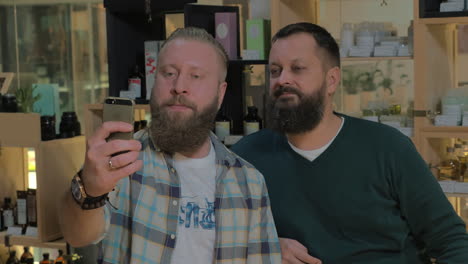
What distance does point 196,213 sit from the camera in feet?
6.00

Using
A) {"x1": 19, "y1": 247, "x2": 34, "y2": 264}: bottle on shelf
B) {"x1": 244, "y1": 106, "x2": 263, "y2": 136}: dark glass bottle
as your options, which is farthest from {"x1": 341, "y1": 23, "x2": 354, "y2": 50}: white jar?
{"x1": 19, "y1": 247, "x2": 34, "y2": 264}: bottle on shelf

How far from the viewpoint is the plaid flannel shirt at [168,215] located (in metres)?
1.78

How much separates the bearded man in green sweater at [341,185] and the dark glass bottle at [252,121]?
1249 mm

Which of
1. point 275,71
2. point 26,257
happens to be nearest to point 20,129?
point 26,257

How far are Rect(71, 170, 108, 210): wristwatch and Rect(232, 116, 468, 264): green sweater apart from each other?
833mm

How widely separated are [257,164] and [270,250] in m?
0.45

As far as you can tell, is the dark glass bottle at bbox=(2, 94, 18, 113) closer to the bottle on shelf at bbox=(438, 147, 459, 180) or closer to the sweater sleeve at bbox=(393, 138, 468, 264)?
the bottle on shelf at bbox=(438, 147, 459, 180)

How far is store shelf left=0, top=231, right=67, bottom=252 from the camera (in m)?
4.13

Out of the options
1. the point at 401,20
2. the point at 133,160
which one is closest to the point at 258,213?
the point at 133,160

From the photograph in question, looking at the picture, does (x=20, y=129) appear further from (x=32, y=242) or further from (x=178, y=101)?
(x=178, y=101)

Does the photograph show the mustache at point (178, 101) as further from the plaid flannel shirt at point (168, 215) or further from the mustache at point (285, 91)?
the mustache at point (285, 91)

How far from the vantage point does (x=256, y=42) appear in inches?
140

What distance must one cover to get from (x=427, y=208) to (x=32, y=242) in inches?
106

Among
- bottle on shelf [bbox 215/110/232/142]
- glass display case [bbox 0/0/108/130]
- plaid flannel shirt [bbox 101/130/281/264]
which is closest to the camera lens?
plaid flannel shirt [bbox 101/130/281/264]
